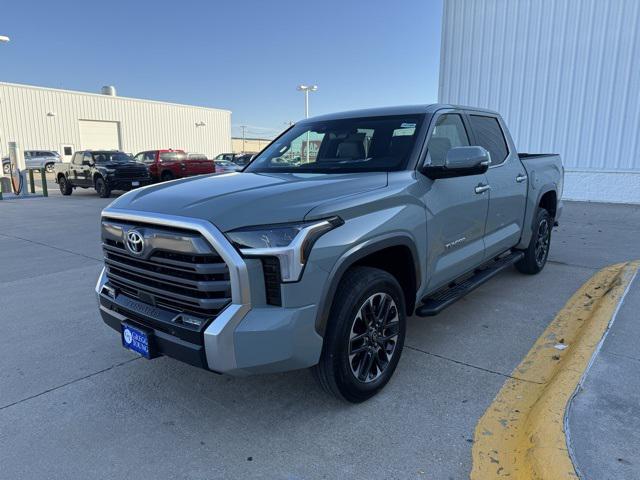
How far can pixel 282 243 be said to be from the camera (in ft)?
7.63

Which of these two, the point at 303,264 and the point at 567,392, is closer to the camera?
the point at 303,264

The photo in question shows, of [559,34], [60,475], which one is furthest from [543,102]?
[60,475]

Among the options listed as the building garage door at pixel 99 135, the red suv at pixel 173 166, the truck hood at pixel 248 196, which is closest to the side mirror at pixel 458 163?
the truck hood at pixel 248 196

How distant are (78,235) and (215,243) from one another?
794 centimetres

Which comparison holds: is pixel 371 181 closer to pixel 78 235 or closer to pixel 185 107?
pixel 78 235

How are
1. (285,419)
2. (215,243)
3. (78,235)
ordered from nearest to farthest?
1. (215,243)
2. (285,419)
3. (78,235)

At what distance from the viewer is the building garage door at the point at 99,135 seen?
125 ft

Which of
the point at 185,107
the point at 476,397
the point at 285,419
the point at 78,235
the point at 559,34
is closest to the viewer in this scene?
the point at 285,419

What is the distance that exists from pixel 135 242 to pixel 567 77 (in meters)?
14.0

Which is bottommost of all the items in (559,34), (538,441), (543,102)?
(538,441)

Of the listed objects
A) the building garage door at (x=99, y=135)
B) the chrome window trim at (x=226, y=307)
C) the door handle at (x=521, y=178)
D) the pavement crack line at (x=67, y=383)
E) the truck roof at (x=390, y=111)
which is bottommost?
the pavement crack line at (x=67, y=383)

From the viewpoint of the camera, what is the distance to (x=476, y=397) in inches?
118

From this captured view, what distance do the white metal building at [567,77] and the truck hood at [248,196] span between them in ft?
41.4

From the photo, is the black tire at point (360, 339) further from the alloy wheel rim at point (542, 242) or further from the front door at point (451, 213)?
the alloy wheel rim at point (542, 242)
